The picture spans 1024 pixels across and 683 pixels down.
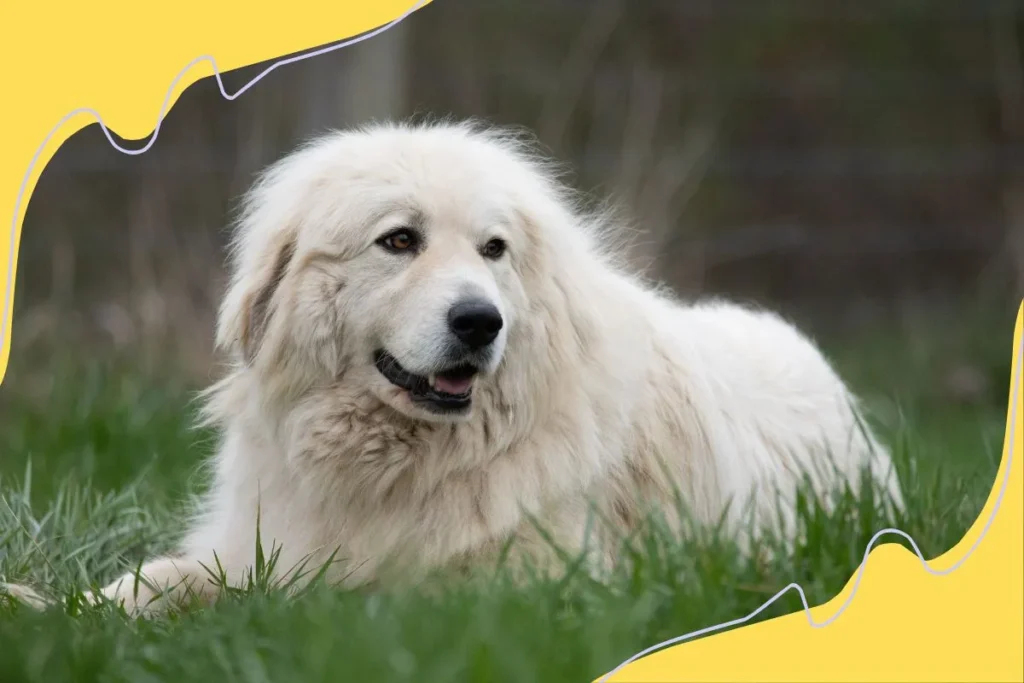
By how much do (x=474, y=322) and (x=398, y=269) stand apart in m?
0.29

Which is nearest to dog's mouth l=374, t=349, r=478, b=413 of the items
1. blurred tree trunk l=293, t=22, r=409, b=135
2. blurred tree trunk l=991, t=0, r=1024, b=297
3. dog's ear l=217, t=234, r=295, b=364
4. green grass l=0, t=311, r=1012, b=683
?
dog's ear l=217, t=234, r=295, b=364

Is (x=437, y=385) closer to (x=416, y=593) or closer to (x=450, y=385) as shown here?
(x=450, y=385)

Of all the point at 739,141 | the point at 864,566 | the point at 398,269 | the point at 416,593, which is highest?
the point at 739,141

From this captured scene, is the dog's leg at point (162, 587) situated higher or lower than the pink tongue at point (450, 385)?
lower

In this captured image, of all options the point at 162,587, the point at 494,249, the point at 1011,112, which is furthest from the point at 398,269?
the point at 1011,112

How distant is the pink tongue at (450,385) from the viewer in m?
3.71

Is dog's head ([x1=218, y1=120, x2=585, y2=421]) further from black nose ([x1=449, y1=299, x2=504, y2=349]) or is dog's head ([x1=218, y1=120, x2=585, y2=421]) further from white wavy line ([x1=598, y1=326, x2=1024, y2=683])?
white wavy line ([x1=598, y1=326, x2=1024, y2=683])

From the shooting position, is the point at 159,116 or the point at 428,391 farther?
the point at 428,391

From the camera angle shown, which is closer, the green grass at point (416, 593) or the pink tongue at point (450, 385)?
the green grass at point (416, 593)

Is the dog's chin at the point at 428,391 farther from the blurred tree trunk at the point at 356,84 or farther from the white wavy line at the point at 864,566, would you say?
the white wavy line at the point at 864,566

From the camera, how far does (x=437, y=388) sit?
12.2 ft

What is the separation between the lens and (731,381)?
14.5 feet

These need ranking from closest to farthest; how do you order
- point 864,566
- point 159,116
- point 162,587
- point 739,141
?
point 864,566 < point 159,116 < point 739,141 < point 162,587

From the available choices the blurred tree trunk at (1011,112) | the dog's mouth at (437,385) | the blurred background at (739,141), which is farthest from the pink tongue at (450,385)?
the blurred tree trunk at (1011,112)
